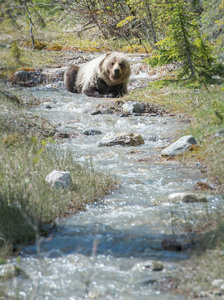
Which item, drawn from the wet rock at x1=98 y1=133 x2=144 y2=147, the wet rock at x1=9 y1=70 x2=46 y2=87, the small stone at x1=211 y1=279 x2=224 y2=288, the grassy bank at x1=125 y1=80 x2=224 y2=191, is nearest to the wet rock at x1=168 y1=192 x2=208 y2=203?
the grassy bank at x1=125 y1=80 x2=224 y2=191

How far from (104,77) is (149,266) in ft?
32.6

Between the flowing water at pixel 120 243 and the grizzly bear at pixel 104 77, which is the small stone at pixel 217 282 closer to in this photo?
the flowing water at pixel 120 243

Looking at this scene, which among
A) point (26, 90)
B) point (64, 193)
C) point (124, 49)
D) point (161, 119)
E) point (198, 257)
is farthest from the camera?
point (124, 49)

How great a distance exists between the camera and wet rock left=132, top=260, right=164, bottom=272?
2795mm

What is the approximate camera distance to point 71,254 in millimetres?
3094

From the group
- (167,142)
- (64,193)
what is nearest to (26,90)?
(167,142)

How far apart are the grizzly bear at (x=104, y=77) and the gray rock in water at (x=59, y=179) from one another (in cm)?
758

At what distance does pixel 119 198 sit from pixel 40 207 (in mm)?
1124

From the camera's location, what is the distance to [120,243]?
10.7 feet

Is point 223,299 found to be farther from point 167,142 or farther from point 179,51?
point 179,51

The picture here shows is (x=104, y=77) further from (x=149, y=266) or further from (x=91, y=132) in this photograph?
(x=149, y=266)

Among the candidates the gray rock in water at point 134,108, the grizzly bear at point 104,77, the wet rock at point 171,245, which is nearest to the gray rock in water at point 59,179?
the wet rock at point 171,245

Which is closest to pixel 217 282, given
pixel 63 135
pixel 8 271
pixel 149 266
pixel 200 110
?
pixel 149 266

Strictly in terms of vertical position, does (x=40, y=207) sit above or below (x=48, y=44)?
above
